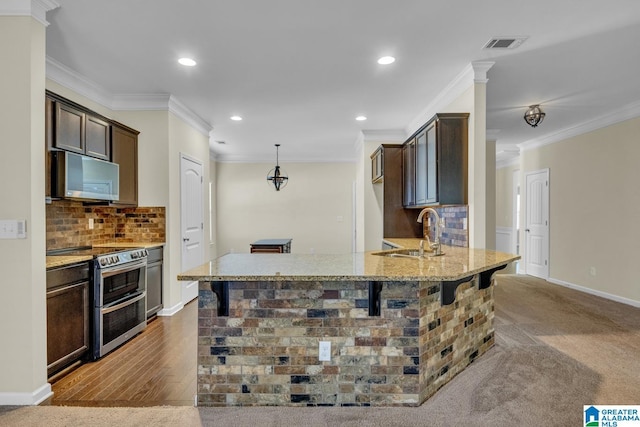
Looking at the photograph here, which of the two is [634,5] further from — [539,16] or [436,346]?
[436,346]

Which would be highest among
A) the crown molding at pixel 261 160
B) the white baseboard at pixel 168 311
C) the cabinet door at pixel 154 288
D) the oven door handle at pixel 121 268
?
the crown molding at pixel 261 160

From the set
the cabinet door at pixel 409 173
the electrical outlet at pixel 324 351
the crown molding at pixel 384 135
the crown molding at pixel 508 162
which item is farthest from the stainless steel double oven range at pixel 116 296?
the crown molding at pixel 508 162

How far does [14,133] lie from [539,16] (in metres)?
3.58

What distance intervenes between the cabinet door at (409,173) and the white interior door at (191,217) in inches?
117

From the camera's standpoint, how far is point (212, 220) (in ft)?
28.4

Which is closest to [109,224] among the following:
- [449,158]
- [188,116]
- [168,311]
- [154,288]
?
[154,288]

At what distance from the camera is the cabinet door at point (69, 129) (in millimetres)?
3061

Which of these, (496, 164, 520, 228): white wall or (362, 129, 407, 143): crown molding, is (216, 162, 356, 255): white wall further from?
(496, 164, 520, 228): white wall

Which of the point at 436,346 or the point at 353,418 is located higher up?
the point at 436,346

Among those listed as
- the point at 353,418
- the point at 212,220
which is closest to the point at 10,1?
the point at 353,418

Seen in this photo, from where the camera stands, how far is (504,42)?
2994 mm

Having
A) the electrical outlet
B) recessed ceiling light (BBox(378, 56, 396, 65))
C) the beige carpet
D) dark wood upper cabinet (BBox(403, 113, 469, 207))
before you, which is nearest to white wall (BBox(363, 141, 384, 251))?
dark wood upper cabinet (BBox(403, 113, 469, 207))

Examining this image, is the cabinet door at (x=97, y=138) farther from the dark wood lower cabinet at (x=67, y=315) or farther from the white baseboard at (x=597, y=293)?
the white baseboard at (x=597, y=293)

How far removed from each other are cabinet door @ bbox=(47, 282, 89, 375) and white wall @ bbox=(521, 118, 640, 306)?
20.4 feet
